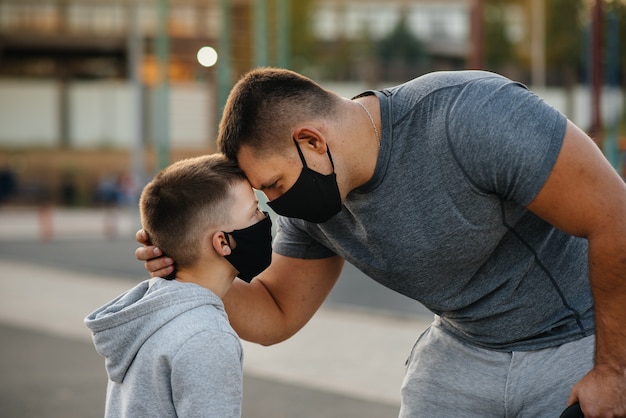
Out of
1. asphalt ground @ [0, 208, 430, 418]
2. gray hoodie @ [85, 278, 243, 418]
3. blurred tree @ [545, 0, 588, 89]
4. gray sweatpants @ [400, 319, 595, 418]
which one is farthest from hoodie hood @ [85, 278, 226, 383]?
blurred tree @ [545, 0, 588, 89]

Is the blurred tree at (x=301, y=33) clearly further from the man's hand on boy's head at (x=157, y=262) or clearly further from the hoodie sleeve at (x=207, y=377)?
the hoodie sleeve at (x=207, y=377)

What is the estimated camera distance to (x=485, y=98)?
105 inches

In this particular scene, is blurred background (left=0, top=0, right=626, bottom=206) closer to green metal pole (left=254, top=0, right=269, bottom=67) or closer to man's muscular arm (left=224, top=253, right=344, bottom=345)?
green metal pole (left=254, top=0, right=269, bottom=67)

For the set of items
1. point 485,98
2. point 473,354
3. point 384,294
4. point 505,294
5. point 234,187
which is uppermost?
point 485,98

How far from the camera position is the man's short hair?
2750 millimetres

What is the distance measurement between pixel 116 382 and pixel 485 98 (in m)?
1.18

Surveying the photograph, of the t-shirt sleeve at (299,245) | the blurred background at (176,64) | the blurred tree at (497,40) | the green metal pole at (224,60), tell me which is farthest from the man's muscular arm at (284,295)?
the blurred tree at (497,40)

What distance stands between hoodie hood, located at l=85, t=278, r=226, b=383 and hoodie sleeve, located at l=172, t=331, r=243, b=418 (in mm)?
147

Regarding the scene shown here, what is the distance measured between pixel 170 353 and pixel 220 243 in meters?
0.34

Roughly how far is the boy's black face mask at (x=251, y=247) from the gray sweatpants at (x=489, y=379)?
0.64m

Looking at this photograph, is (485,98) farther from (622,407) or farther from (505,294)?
(622,407)

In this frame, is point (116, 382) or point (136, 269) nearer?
point (116, 382)

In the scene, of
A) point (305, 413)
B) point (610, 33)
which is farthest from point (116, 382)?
point (610, 33)

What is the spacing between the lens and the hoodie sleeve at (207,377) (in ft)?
7.99
